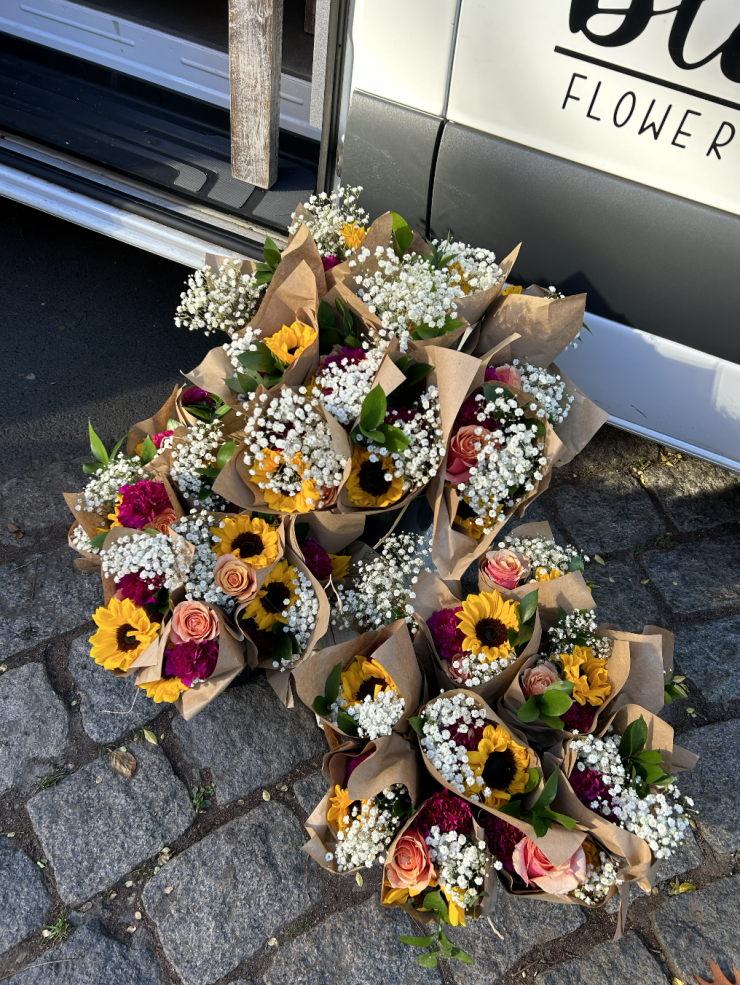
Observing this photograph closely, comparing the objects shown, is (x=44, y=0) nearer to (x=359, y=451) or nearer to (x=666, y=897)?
(x=359, y=451)

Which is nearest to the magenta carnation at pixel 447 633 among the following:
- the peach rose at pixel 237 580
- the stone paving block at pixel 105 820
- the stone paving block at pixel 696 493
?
the peach rose at pixel 237 580

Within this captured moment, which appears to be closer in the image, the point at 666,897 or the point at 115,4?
the point at 666,897

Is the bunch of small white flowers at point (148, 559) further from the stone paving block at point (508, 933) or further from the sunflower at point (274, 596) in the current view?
the stone paving block at point (508, 933)

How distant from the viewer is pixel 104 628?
1709mm

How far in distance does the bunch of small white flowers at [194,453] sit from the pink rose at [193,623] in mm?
364

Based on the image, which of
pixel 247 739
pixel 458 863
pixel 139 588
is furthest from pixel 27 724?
pixel 458 863

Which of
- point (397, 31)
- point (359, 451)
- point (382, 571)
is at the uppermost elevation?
point (397, 31)

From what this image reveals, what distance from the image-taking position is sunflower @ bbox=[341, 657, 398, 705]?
1679 mm

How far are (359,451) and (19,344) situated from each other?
2.08 metres

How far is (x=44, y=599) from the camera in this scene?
2.36m

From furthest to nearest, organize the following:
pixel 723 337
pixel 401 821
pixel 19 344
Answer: pixel 19 344 < pixel 723 337 < pixel 401 821

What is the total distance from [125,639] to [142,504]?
12.9 inches

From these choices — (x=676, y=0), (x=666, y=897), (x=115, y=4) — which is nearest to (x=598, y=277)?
(x=676, y=0)

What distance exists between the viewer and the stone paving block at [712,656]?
2.42 m
